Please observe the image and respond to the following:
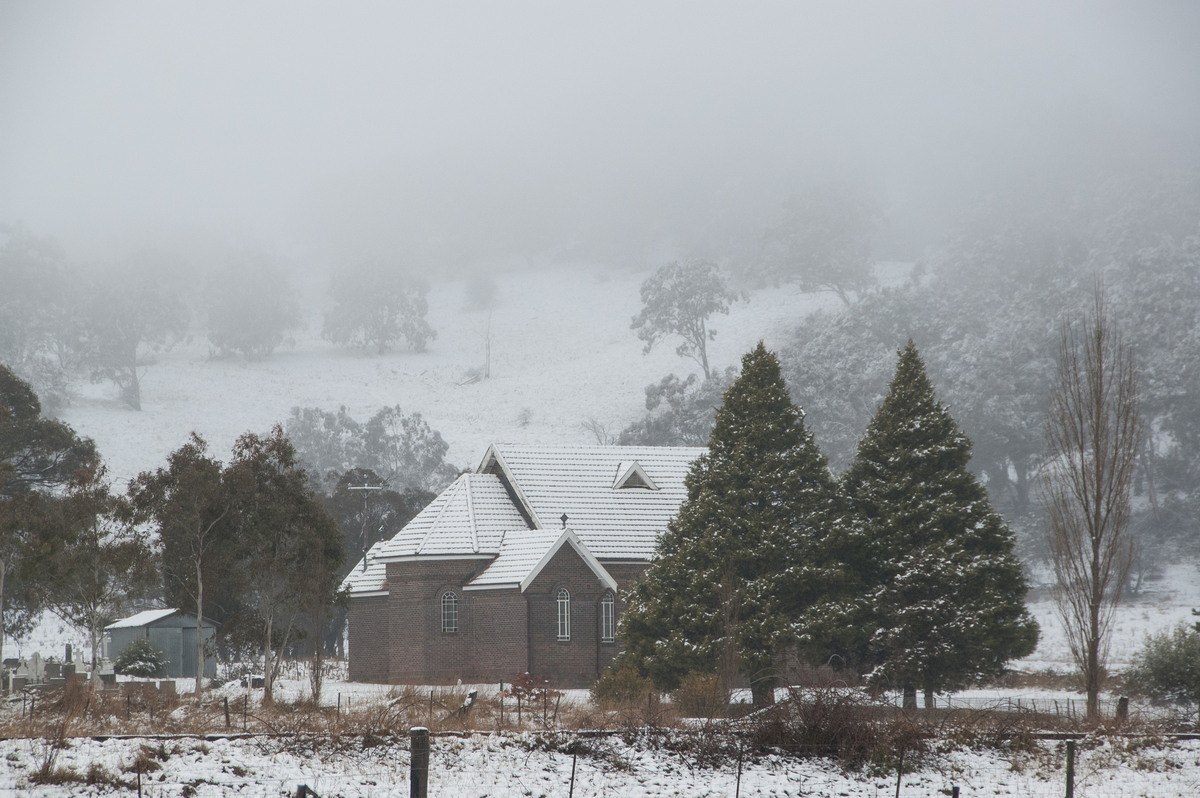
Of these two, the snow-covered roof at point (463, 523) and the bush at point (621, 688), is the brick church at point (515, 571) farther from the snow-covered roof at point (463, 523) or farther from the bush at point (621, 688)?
the bush at point (621, 688)

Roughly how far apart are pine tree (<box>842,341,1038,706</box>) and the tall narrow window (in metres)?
12.4

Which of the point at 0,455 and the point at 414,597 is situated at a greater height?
the point at 0,455

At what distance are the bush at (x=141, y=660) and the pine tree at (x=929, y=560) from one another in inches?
1020

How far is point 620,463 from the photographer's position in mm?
51125

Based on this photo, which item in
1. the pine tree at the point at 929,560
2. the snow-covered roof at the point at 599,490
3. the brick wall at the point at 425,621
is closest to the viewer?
the pine tree at the point at 929,560

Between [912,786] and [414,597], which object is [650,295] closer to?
[414,597]

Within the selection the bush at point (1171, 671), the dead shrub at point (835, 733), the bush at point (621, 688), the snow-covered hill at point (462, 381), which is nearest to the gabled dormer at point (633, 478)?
the bush at point (621, 688)

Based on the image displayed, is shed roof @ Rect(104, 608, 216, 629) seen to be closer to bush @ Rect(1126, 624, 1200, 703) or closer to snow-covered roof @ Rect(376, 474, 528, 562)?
snow-covered roof @ Rect(376, 474, 528, 562)

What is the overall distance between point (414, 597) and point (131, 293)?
135634mm

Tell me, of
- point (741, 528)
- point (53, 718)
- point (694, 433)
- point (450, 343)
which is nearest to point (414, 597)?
point (741, 528)

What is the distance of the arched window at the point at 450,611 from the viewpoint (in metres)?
46.1

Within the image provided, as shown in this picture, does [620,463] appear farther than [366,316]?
No

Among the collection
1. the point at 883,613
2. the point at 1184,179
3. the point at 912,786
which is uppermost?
the point at 1184,179

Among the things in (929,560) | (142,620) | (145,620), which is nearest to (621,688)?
(929,560)
